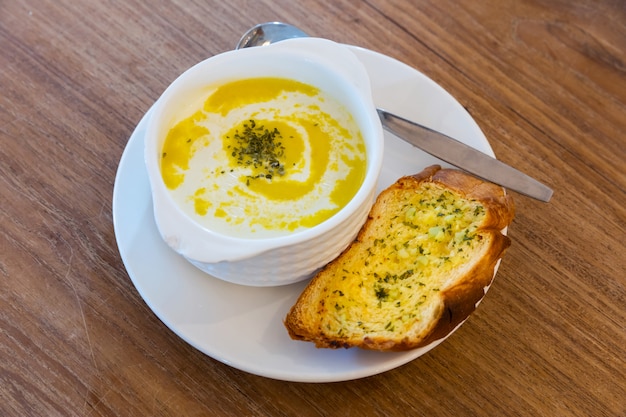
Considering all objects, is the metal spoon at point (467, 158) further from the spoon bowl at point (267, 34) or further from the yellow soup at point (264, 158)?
the spoon bowl at point (267, 34)

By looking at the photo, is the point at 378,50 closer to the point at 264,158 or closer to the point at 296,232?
the point at 264,158

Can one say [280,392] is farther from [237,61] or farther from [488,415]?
[237,61]

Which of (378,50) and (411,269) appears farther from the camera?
(378,50)

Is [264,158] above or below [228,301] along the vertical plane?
above

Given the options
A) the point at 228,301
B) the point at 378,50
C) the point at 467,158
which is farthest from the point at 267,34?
the point at 228,301

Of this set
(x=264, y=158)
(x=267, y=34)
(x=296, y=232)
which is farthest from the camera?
(x=267, y=34)

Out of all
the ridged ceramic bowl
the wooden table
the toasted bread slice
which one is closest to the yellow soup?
the ridged ceramic bowl

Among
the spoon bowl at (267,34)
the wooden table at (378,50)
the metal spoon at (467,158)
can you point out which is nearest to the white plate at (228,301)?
the metal spoon at (467,158)
